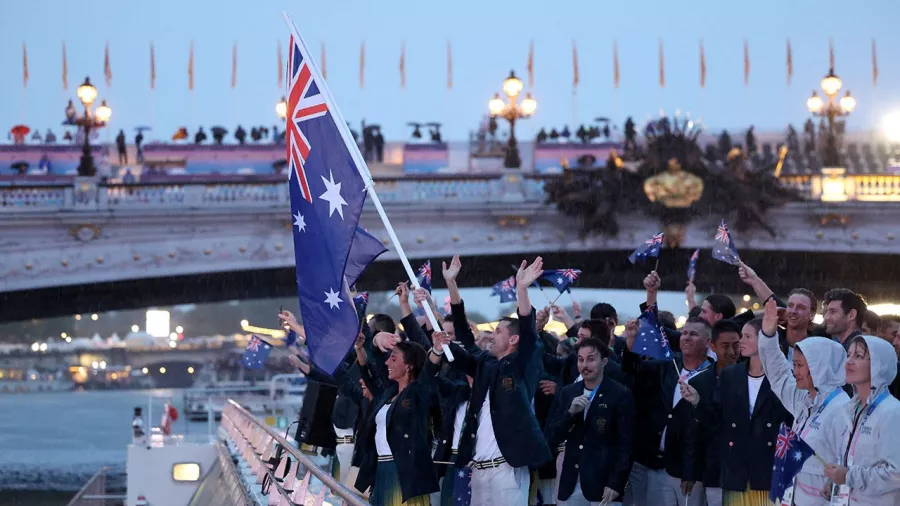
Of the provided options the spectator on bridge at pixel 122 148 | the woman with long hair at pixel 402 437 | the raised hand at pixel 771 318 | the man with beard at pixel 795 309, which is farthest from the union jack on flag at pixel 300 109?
the spectator on bridge at pixel 122 148

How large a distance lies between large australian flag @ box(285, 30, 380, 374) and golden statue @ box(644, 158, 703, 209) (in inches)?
880

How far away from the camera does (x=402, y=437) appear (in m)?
10.3

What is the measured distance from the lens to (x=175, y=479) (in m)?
25.7

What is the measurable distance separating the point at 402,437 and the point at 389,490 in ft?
1.39

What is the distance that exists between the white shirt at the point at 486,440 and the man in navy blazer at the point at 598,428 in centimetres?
65

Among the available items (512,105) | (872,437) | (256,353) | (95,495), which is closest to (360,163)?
(872,437)

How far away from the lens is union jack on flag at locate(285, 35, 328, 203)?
1088 centimetres

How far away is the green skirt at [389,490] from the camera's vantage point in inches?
410

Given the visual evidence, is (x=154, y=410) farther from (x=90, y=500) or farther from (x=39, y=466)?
(x=90, y=500)

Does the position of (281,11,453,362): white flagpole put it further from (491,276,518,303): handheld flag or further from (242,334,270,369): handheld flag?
(242,334,270,369): handheld flag

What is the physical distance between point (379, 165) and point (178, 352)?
72.4 metres

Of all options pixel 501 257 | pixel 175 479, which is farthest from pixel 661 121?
pixel 175 479

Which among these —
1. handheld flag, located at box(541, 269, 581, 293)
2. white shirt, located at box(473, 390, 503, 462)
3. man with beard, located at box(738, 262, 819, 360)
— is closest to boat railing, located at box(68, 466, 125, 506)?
handheld flag, located at box(541, 269, 581, 293)

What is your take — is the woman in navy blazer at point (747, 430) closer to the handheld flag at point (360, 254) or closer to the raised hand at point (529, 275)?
the raised hand at point (529, 275)
